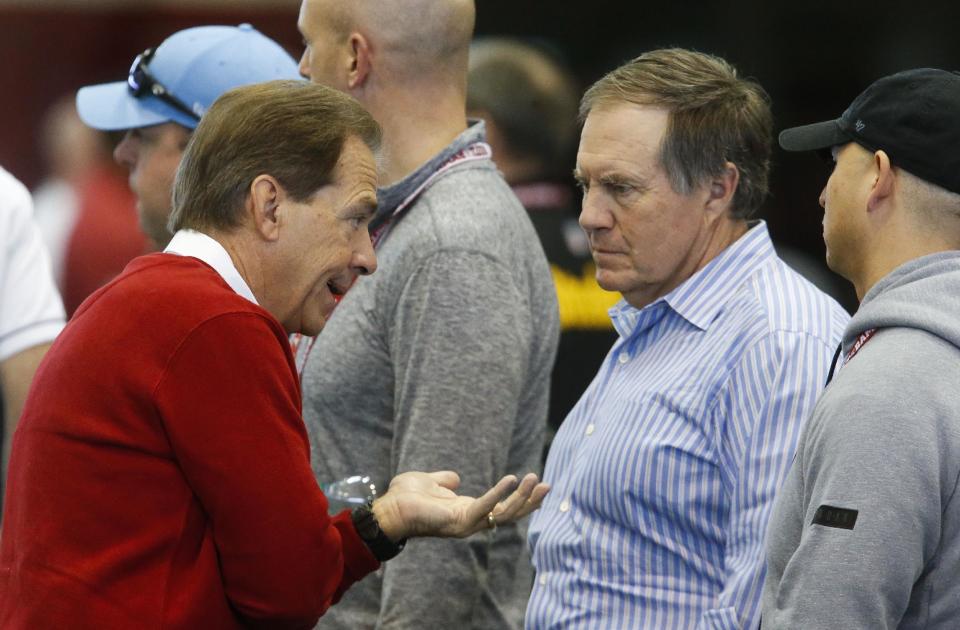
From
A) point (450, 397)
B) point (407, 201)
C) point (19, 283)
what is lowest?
point (19, 283)

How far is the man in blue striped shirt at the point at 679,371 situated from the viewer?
264cm

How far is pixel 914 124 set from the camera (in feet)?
7.98

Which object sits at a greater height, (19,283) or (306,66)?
(306,66)

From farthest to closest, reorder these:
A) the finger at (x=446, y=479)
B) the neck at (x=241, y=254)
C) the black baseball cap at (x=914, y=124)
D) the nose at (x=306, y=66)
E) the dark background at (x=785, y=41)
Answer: the dark background at (x=785, y=41)
the nose at (x=306, y=66)
the finger at (x=446, y=479)
the neck at (x=241, y=254)
the black baseball cap at (x=914, y=124)

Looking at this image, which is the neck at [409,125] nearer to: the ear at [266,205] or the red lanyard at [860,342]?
the ear at [266,205]

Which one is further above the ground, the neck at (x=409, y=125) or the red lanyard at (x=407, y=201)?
the neck at (x=409, y=125)

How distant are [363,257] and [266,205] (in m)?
0.24

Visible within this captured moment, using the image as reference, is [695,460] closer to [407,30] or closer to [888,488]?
[888,488]

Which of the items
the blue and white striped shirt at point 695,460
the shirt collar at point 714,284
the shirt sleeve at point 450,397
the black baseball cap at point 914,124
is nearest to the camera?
the black baseball cap at point 914,124

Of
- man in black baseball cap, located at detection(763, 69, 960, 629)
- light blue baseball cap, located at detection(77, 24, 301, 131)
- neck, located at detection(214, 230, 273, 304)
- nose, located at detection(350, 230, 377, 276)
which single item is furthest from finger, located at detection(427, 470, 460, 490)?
light blue baseball cap, located at detection(77, 24, 301, 131)

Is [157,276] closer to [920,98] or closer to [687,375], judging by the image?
[687,375]

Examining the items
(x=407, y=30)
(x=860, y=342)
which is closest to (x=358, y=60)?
(x=407, y=30)

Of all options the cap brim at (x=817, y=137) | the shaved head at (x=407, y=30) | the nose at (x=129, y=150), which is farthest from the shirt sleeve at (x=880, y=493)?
the nose at (x=129, y=150)

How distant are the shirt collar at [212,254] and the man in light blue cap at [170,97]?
3.93 feet
